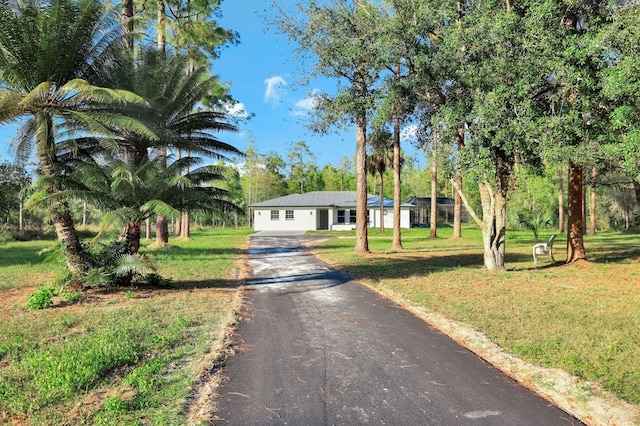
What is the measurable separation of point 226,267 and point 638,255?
1437cm

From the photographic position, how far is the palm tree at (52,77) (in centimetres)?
765

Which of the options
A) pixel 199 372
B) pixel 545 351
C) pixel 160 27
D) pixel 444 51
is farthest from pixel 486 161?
pixel 160 27

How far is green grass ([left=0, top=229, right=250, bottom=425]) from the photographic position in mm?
3395

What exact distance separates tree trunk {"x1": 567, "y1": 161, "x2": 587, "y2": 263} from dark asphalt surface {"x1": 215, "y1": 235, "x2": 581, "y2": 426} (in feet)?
26.7

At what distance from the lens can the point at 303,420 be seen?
323cm

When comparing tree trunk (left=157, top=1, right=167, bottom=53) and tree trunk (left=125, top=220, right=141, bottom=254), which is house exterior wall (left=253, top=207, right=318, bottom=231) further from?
tree trunk (left=125, top=220, right=141, bottom=254)

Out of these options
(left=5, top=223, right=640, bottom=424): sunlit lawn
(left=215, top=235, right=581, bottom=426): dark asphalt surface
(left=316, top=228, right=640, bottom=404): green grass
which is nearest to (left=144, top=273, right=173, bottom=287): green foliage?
(left=5, top=223, right=640, bottom=424): sunlit lawn

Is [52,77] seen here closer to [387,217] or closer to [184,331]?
[184,331]

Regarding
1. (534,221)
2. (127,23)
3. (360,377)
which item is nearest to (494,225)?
(360,377)

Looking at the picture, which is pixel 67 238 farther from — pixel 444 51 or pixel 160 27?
pixel 160 27

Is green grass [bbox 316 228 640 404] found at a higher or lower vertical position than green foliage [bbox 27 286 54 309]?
lower

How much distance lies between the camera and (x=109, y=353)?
181 inches

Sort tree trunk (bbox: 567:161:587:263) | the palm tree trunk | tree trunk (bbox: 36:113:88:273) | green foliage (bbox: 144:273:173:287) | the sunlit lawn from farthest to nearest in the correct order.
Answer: the palm tree trunk
tree trunk (bbox: 567:161:587:263)
green foliage (bbox: 144:273:173:287)
tree trunk (bbox: 36:113:88:273)
the sunlit lawn

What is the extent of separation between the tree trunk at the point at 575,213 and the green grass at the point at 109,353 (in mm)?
10007
